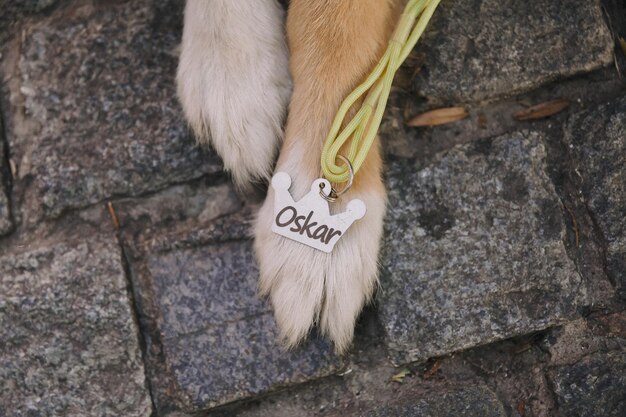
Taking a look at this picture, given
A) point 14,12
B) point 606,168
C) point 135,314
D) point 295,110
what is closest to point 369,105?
point 295,110

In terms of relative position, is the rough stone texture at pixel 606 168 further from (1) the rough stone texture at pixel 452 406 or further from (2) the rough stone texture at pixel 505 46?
(1) the rough stone texture at pixel 452 406

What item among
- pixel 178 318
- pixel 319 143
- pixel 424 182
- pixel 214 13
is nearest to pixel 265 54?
pixel 214 13

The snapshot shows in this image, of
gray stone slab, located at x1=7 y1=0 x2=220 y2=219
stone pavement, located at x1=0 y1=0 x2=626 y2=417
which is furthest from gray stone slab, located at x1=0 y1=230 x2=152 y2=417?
gray stone slab, located at x1=7 y1=0 x2=220 y2=219

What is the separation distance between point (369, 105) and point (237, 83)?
0.99 ft

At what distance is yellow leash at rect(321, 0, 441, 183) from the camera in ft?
5.54

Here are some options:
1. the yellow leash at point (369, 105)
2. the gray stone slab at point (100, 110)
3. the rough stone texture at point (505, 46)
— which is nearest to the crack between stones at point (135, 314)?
the gray stone slab at point (100, 110)

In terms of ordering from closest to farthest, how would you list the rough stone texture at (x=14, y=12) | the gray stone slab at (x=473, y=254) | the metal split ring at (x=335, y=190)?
the metal split ring at (x=335, y=190), the gray stone slab at (x=473, y=254), the rough stone texture at (x=14, y=12)

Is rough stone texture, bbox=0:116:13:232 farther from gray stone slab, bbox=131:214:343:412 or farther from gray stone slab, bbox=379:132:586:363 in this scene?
gray stone slab, bbox=379:132:586:363

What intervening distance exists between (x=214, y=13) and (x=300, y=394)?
0.85 m

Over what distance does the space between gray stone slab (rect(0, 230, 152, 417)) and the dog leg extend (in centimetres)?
33

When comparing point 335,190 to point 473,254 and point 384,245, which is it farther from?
point 473,254

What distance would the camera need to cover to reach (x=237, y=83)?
5.94 ft

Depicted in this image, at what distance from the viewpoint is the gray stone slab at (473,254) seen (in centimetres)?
179

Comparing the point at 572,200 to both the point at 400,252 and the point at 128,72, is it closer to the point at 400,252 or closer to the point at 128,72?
the point at 400,252
